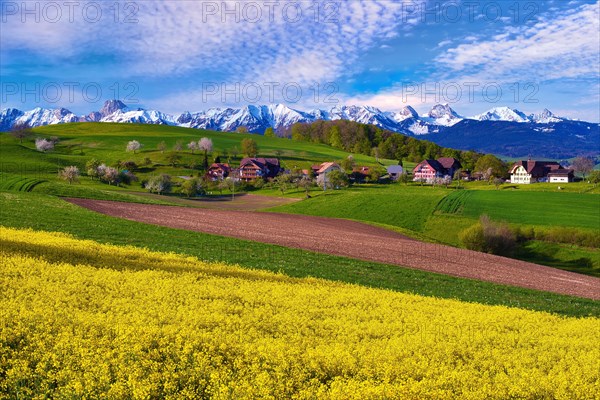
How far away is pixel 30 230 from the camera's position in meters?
28.2

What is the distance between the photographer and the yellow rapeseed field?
8.82m

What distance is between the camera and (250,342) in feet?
37.7

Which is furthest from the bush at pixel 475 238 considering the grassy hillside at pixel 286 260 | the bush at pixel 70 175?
the bush at pixel 70 175

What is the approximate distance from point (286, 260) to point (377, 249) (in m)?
14.9

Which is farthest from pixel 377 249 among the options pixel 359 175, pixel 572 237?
pixel 359 175

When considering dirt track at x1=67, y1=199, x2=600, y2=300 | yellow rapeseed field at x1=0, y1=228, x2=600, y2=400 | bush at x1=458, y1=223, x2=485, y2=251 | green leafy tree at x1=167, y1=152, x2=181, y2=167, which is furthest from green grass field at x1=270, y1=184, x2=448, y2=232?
green leafy tree at x1=167, y1=152, x2=181, y2=167

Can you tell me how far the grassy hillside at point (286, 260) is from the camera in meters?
26.1

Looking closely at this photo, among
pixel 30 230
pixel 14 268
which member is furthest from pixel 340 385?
pixel 30 230

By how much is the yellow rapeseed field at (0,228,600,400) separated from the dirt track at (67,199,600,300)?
1702 cm

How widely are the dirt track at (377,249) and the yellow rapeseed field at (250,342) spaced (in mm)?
17018

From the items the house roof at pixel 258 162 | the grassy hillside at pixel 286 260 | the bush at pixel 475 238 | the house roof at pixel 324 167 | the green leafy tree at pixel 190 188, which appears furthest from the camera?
the house roof at pixel 258 162

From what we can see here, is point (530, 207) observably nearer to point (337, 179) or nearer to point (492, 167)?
point (337, 179)

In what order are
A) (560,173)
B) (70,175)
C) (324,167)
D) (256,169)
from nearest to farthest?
(70,175), (324,167), (256,169), (560,173)

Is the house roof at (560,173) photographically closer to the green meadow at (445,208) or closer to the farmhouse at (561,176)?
the farmhouse at (561,176)
